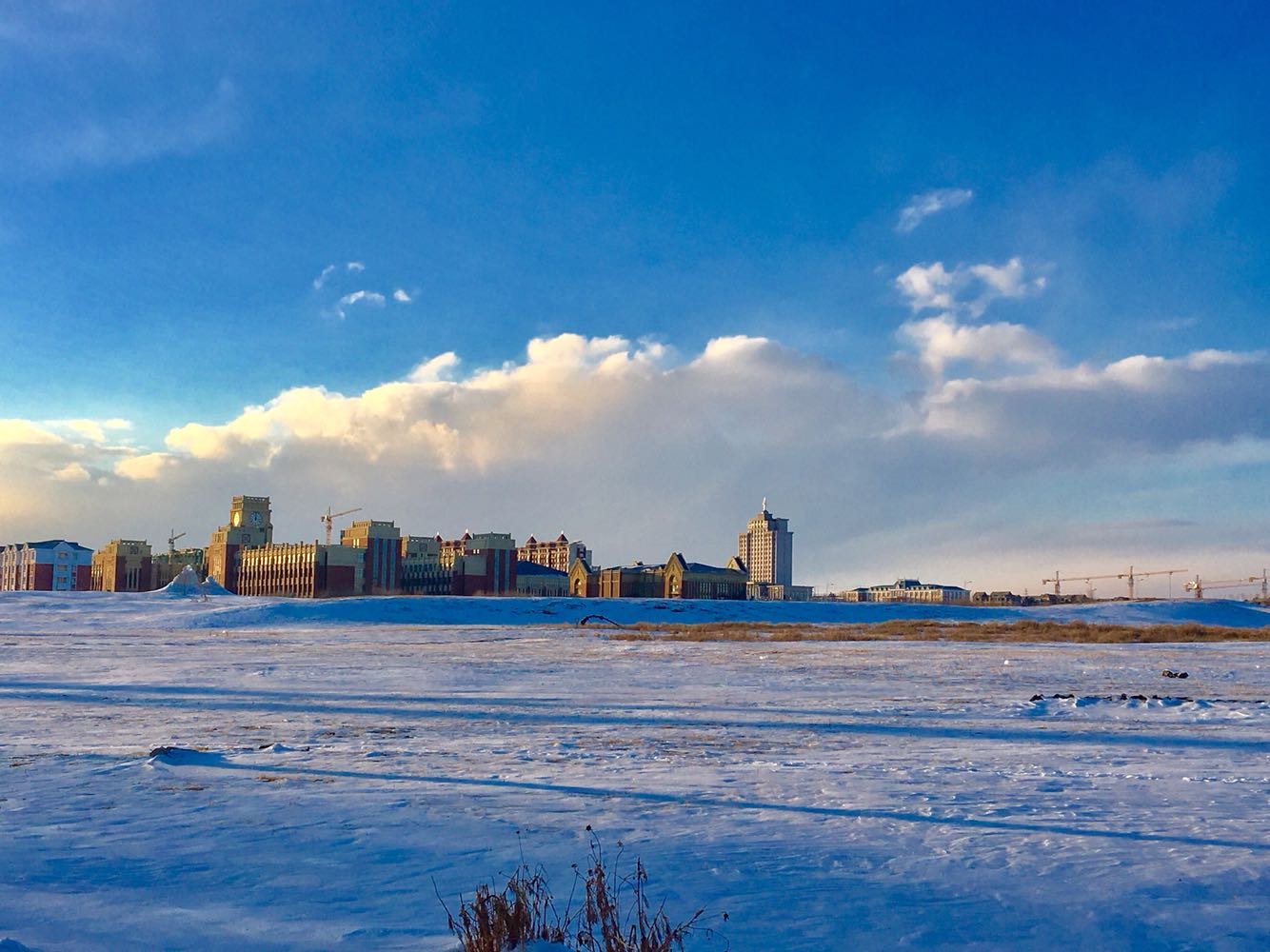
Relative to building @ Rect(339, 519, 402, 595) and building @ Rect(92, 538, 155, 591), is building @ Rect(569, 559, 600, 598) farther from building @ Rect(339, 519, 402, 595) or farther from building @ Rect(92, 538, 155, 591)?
building @ Rect(92, 538, 155, 591)

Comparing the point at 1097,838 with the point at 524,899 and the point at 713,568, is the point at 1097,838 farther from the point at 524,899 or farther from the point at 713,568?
the point at 713,568

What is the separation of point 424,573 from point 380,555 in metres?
8.95

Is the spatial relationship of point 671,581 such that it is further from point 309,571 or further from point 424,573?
point 309,571

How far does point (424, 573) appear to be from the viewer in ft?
432

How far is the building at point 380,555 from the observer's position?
123062mm

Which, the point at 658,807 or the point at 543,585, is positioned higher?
the point at 658,807

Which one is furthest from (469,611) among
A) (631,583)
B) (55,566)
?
(55,566)

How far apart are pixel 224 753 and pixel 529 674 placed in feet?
40.3

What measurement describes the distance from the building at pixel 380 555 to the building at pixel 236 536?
58.7 ft

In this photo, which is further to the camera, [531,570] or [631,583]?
[531,570]

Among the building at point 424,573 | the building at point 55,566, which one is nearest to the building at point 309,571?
the building at point 424,573

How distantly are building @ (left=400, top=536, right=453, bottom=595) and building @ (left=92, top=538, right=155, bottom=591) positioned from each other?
4172 cm

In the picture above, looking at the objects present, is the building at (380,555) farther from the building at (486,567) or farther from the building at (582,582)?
the building at (582,582)

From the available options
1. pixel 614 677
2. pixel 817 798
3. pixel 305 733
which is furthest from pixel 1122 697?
pixel 305 733
